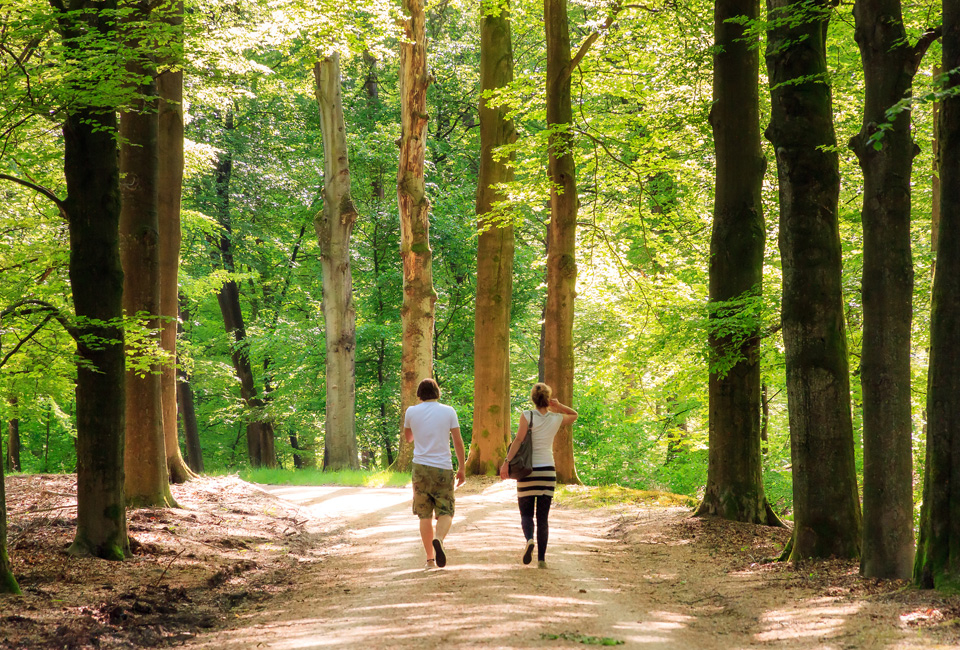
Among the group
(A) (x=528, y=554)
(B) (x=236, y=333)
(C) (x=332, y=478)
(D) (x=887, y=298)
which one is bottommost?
(C) (x=332, y=478)

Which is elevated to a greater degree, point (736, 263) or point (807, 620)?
point (736, 263)

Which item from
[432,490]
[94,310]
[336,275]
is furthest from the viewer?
[336,275]

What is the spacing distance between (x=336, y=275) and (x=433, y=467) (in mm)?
14998

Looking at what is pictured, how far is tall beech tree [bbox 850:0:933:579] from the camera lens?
7.50 meters

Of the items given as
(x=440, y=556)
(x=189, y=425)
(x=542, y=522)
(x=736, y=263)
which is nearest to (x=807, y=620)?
(x=542, y=522)

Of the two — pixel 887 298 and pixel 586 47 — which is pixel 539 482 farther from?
pixel 586 47

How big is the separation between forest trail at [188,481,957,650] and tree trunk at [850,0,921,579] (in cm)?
83

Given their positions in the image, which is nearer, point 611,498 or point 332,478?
point 611,498

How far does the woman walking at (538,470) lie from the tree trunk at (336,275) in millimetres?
14488

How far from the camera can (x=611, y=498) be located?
1491cm

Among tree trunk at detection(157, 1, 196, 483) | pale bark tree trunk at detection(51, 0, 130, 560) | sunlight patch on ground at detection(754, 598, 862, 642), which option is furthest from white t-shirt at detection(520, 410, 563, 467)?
tree trunk at detection(157, 1, 196, 483)

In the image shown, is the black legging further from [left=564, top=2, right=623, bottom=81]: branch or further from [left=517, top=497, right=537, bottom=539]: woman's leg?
[left=564, top=2, right=623, bottom=81]: branch

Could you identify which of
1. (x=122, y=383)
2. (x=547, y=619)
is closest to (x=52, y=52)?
(x=122, y=383)

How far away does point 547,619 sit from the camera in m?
6.12
